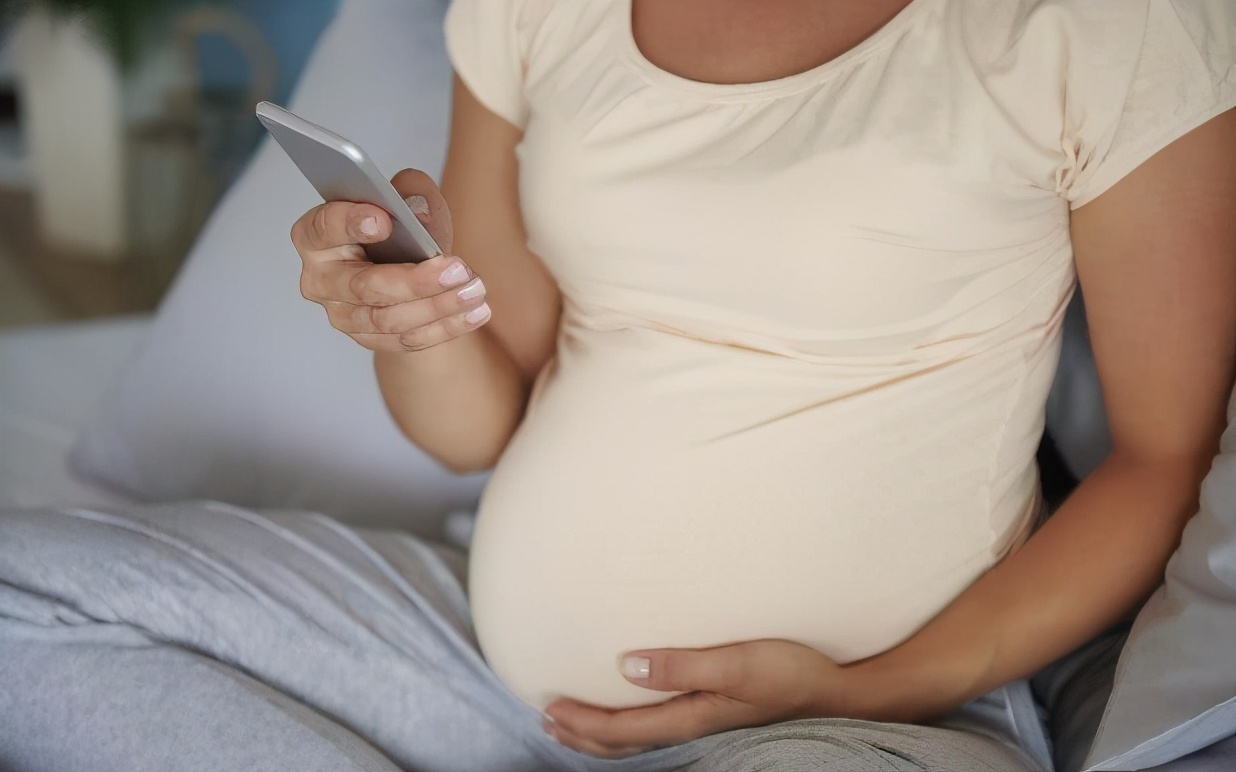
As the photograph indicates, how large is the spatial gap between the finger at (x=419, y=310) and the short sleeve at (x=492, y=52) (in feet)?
0.86

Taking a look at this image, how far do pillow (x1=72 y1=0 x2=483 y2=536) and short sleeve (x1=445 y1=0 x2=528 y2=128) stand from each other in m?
0.24

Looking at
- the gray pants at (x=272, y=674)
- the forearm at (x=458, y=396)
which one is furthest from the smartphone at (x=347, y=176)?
the gray pants at (x=272, y=674)

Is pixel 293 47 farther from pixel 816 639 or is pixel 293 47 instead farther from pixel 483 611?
pixel 816 639

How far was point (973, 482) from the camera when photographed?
727 mm

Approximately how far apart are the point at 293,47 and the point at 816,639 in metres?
1.28

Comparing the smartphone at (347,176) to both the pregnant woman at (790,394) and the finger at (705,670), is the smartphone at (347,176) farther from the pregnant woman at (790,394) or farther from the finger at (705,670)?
the finger at (705,670)

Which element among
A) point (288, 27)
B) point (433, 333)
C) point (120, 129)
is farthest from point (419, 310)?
point (120, 129)

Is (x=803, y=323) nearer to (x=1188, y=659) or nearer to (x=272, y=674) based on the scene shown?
(x=1188, y=659)

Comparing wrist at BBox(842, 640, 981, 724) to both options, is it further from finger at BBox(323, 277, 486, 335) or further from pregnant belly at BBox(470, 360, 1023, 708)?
finger at BBox(323, 277, 486, 335)

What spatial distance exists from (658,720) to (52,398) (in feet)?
3.12

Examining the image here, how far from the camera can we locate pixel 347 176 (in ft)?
1.91

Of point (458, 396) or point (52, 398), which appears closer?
point (458, 396)

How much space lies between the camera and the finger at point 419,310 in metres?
0.62

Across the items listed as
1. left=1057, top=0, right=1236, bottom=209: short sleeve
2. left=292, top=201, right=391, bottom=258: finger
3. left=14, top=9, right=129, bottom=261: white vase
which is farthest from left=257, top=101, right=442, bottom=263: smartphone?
left=14, top=9, right=129, bottom=261: white vase
